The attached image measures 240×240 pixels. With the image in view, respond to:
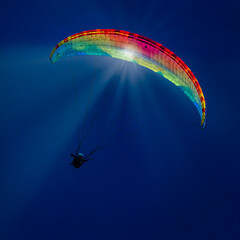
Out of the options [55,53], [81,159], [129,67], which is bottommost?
[81,159]

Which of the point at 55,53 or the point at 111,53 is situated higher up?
the point at 111,53

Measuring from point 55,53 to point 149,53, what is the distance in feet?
14.8

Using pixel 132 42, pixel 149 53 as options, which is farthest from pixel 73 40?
pixel 149 53

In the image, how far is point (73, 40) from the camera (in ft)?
35.7

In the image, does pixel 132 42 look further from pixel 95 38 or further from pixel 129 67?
pixel 129 67

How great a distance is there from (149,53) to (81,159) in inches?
219

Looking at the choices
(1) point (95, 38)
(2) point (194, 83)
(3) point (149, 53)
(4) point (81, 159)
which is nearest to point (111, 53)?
(1) point (95, 38)

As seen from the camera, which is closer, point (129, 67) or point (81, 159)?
point (81, 159)

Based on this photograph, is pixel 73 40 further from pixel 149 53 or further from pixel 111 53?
pixel 149 53

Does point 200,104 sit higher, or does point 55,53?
point 200,104

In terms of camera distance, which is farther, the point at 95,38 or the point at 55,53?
the point at 55,53

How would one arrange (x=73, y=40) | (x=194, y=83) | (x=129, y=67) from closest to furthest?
(x=194, y=83) → (x=73, y=40) → (x=129, y=67)

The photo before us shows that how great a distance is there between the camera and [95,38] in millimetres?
10586

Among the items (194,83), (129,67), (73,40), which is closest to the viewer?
(194,83)
